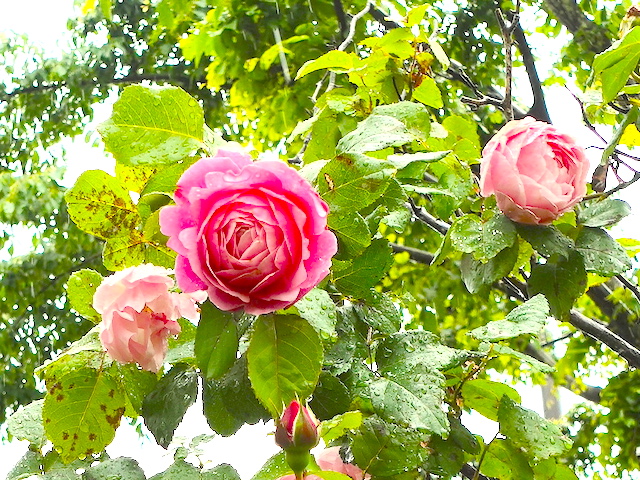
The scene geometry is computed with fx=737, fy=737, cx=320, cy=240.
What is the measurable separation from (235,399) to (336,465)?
0.07 meters

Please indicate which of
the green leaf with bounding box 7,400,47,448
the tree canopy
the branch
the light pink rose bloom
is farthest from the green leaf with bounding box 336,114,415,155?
the branch

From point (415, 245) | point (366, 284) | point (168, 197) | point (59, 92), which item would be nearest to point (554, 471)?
point (366, 284)

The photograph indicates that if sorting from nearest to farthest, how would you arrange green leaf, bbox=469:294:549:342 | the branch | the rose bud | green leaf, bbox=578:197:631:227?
the rose bud
green leaf, bbox=469:294:549:342
green leaf, bbox=578:197:631:227
the branch

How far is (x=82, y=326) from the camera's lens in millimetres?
2254

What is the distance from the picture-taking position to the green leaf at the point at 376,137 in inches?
13.6

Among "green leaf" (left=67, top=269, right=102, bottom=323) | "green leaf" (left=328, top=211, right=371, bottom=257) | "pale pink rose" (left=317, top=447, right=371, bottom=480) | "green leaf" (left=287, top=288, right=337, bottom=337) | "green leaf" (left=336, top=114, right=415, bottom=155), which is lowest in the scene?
"pale pink rose" (left=317, top=447, right=371, bottom=480)

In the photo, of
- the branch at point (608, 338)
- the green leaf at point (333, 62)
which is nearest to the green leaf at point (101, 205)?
the green leaf at point (333, 62)

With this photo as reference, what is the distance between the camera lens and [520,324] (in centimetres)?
38

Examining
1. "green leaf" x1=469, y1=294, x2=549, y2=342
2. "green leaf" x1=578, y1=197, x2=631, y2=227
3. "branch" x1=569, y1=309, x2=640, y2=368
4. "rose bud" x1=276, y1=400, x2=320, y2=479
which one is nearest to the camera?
"rose bud" x1=276, y1=400, x2=320, y2=479

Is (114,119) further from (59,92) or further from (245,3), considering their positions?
(59,92)

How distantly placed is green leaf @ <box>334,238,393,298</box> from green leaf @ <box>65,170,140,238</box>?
0.11 metres

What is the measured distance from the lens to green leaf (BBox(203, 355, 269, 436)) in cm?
34

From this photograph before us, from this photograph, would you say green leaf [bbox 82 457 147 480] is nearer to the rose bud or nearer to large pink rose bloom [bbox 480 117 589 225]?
the rose bud

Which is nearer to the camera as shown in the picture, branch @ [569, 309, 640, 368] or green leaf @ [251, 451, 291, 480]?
green leaf @ [251, 451, 291, 480]
